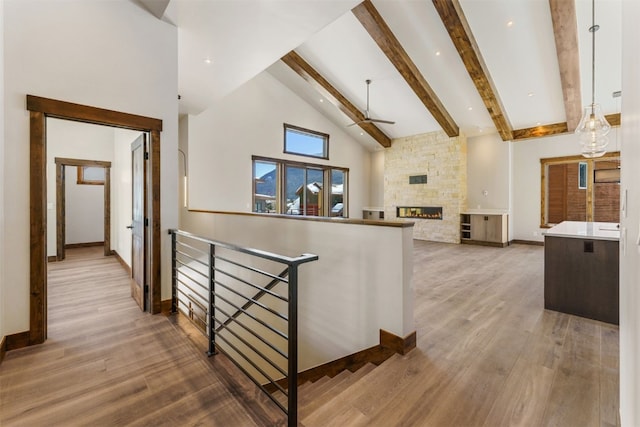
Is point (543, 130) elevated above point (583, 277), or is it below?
above

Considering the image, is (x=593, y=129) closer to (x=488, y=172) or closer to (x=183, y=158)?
(x=488, y=172)

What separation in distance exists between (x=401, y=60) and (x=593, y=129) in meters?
3.61

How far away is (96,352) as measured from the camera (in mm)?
2240

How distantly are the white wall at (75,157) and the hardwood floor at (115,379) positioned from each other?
13.5ft

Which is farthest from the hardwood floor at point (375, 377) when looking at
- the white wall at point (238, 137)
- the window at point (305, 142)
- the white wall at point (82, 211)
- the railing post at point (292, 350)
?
the window at point (305, 142)

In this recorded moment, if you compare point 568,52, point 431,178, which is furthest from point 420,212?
point 568,52

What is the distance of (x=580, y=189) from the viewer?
7.58 metres

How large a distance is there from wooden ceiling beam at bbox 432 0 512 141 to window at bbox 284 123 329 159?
4635 mm

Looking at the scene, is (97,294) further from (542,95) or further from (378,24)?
(542,95)

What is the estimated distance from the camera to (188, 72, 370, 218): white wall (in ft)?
20.9

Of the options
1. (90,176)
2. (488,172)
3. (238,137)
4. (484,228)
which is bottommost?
(484,228)

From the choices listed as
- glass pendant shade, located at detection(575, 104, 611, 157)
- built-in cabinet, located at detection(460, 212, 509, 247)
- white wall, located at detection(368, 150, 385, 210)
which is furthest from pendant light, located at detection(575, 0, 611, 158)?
white wall, located at detection(368, 150, 385, 210)

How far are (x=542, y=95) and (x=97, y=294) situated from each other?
920cm

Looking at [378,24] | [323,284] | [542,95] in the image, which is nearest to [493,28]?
[378,24]
